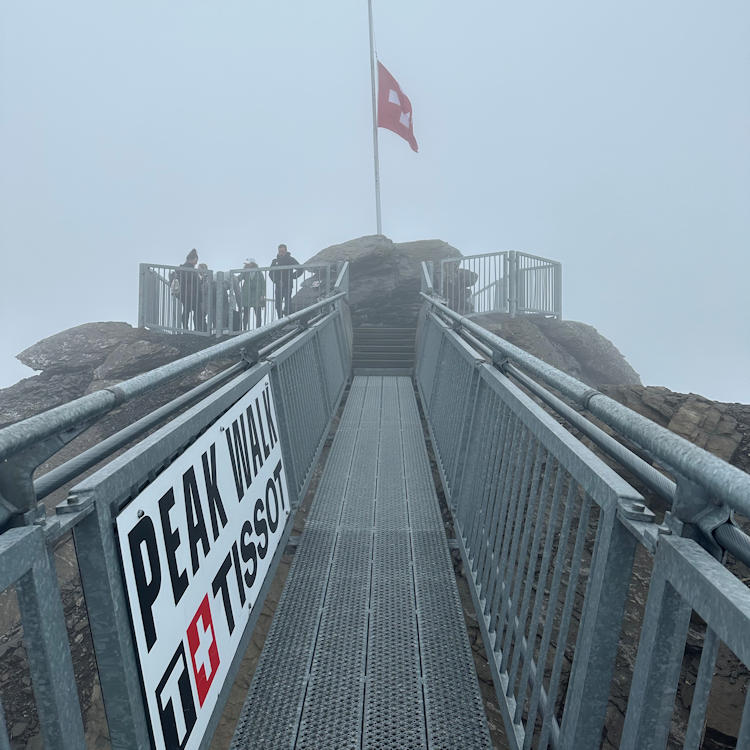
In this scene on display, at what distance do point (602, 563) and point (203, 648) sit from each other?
5.50 ft

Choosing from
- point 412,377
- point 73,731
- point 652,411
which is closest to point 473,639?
point 73,731

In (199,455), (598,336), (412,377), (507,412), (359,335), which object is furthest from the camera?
(598,336)

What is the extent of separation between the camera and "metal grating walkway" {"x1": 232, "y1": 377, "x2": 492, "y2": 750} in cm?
273

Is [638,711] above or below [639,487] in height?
above

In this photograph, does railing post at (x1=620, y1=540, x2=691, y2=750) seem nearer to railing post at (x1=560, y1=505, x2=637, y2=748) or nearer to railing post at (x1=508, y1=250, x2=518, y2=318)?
railing post at (x1=560, y1=505, x2=637, y2=748)

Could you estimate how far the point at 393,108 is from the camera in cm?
2125

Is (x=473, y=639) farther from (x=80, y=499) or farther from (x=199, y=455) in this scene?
(x=80, y=499)

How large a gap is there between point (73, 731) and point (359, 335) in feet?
41.7

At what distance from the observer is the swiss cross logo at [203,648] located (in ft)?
7.71

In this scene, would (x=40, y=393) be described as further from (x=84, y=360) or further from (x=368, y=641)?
(x=368, y=641)

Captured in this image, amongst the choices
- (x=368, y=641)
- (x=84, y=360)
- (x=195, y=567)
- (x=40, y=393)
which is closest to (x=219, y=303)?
(x=84, y=360)

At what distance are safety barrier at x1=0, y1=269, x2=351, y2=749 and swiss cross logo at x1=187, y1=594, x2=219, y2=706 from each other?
1cm

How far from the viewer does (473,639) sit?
345 cm

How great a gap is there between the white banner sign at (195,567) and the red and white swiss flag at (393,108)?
19713mm
